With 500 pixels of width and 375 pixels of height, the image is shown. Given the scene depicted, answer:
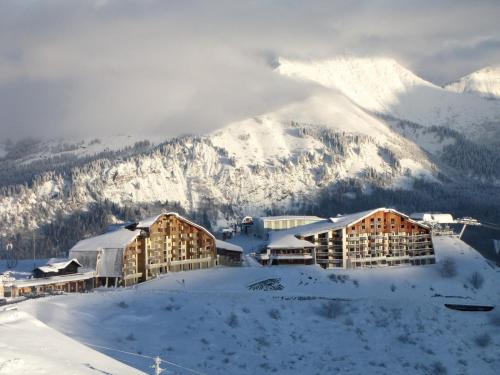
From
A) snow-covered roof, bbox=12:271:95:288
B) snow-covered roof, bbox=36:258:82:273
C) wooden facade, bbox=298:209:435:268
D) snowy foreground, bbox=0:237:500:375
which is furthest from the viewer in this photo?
wooden facade, bbox=298:209:435:268

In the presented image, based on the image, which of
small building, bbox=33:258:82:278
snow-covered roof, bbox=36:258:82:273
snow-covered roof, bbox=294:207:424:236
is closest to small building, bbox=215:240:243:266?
snow-covered roof, bbox=294:207:424:236

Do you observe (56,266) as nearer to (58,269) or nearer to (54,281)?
(58,269)

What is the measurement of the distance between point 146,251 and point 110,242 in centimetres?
701

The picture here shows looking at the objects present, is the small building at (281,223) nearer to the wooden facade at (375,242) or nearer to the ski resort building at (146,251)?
the wooden facade at (375,242)

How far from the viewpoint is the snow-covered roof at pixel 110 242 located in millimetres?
120938

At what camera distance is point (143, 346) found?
63.4 meters

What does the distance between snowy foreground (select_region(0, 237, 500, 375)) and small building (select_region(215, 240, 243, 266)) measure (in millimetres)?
31121

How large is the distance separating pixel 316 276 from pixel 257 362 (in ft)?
181

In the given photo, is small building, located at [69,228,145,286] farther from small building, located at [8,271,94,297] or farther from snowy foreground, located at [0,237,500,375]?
snowy foreground, located at [0,237,500,375]

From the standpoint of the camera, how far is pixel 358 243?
151m

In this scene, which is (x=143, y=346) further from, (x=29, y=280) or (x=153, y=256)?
(x=153, y=256)

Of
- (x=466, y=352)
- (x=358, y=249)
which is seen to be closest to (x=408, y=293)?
(x=358, y=249)

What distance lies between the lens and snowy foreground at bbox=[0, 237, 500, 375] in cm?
5575

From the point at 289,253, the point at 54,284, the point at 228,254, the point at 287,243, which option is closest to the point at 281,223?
the point at 289,253
